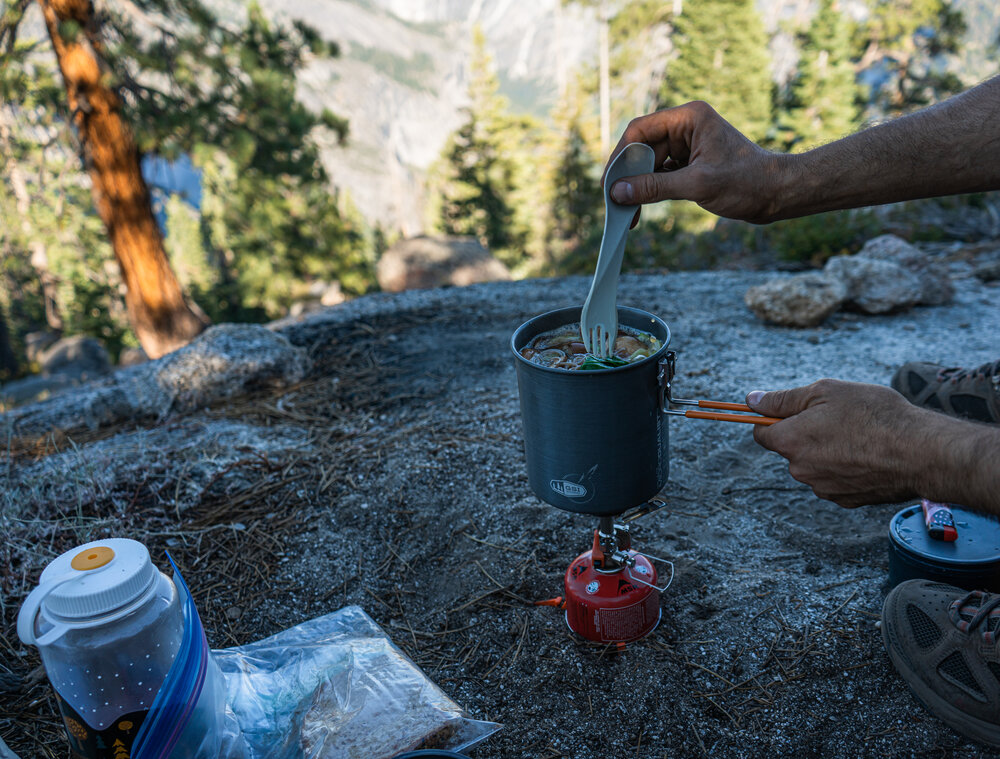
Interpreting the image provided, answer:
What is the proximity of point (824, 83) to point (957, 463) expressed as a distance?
24165 mm

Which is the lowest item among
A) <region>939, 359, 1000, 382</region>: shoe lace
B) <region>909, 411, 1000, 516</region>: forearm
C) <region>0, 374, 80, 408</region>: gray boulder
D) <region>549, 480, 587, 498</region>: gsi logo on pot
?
<region>0, 374, 80, 408</region>: gray boulder

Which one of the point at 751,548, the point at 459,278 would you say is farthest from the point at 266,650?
the point at 459,278

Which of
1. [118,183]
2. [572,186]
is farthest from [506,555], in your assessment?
[572,186]

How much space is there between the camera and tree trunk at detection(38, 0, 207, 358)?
6.39 m

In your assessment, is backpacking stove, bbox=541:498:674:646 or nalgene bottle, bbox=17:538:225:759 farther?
backpacking stove, bbox=541:498:674:646

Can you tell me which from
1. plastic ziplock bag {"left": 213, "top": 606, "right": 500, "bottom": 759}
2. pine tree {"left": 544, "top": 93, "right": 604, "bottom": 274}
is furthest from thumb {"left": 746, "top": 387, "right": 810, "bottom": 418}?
pine tree {"left": 544, "top": 93, "right": 604, "bottom": 274}

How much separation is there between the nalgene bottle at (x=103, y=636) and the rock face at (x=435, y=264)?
952 centimetres

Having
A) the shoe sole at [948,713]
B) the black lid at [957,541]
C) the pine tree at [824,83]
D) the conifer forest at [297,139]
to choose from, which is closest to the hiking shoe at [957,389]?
the black lid at [957,541]

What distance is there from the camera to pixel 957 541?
1953mm

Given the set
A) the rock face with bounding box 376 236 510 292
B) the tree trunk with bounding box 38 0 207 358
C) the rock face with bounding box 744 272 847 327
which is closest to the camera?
the rock face with bounding box 744 272 847 327

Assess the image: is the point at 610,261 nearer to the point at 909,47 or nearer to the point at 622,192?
the point at 622,192

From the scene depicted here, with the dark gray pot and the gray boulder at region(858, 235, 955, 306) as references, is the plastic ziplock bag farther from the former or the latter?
the gray boulder at region(858, 235, 955, 306)

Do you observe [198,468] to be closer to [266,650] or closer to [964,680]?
[266,650]

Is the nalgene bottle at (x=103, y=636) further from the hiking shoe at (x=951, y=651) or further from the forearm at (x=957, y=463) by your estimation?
the hiking shoe at (x=951, y=651)
